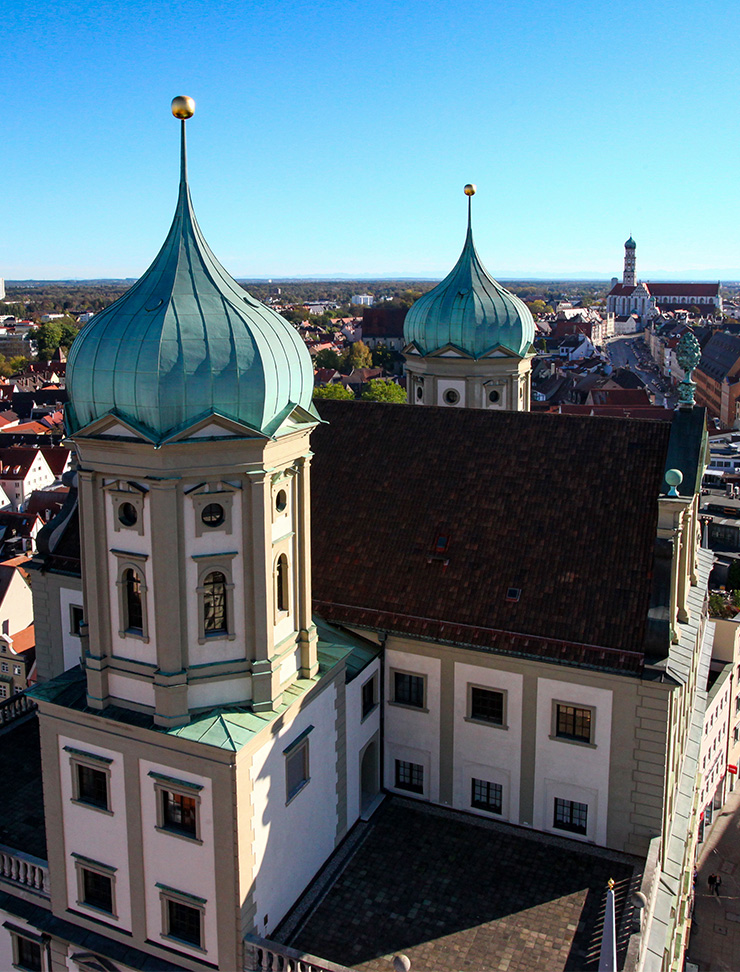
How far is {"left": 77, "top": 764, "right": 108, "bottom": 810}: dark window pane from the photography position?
22594 mm

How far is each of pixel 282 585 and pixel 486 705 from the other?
8.23 meters

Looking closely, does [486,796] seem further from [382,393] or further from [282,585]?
[382,393]

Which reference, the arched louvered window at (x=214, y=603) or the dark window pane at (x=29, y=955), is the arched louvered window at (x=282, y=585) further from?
the dark window pane at (x=29, y=955)

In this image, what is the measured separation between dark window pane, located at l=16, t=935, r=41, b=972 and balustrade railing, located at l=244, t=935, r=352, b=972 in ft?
22.8

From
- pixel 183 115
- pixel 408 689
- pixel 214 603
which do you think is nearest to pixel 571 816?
pixel 408 689

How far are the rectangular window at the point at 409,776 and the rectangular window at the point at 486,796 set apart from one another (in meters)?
1.69

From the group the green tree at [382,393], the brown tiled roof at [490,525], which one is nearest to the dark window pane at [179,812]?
the brown tiled roof at [490,525]

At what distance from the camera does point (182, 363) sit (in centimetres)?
2002

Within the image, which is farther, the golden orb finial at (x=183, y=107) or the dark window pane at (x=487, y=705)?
the dark window pane at (x=487, y=705)

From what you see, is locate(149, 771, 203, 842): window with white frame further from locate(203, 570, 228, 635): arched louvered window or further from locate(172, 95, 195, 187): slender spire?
locate(172, 95, 195, 187): slender spire

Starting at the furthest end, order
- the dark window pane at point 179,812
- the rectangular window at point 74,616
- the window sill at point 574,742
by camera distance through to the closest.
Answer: the rectangular window at point 74,616 < the window sill at point 574,742 < the dark window pane at point 179,812

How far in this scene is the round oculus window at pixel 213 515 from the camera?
21.2 metres

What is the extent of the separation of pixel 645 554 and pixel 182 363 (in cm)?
1402

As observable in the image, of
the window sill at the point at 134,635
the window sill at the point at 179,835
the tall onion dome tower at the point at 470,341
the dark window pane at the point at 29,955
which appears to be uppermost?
the tall onion dome tower at the point at 470,341
